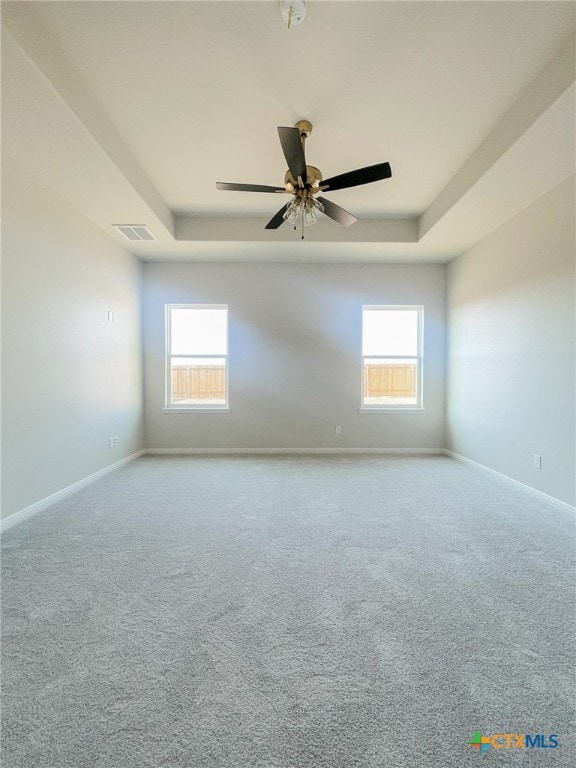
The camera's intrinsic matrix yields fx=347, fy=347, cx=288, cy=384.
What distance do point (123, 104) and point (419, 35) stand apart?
2.04 metres

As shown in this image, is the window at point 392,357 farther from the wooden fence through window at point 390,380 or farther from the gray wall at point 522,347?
the gray wall at point 522,347

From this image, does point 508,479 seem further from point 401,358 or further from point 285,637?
point 285,637

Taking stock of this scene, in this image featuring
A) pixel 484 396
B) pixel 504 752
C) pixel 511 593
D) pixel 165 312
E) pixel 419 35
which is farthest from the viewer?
pixel 165 312

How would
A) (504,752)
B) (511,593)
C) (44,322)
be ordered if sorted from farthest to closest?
(44,322)
(511,593)
(504,752)

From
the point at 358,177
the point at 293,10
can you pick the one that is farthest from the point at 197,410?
the point at 293,10

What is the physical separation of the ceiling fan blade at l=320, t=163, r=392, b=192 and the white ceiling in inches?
20.5

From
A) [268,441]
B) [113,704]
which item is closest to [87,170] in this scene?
[113,704]

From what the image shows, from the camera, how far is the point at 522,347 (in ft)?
12.0

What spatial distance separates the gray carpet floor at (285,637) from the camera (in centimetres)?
110

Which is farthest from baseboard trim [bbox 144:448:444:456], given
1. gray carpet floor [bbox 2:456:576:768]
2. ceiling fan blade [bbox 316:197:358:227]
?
ceiling fan blade [bbox 316:197:358:227]

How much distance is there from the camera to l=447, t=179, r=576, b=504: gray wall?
311cm

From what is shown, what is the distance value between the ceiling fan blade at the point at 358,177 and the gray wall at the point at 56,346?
2506 millimetres

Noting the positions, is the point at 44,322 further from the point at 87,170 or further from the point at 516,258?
the point at 516,258

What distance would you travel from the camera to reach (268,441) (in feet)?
17.6
